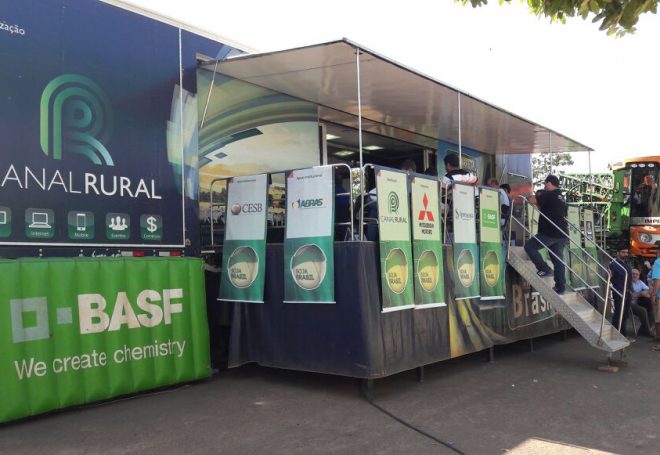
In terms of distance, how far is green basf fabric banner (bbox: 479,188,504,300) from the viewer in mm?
8023

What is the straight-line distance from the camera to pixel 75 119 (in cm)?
625

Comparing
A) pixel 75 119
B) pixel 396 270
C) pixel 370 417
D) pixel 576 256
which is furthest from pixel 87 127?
pixel 576 256

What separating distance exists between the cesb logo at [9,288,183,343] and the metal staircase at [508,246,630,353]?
4.84 m

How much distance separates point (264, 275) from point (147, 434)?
2331 millimetres

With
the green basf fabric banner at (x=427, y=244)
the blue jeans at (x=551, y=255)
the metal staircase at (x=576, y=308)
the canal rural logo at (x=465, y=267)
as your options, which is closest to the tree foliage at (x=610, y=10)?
the green basf fabric banner at (x=427, y=244)

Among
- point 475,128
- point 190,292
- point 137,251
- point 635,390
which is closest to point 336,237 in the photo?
point 190,292

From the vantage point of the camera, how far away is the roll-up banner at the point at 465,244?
757 cm

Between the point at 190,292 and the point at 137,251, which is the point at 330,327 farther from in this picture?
the point at 137,251

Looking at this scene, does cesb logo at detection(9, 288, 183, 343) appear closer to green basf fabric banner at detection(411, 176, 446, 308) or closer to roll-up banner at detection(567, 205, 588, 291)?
green basf fabric banner at detection(411, 176, 446, 308)

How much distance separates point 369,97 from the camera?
9227 millimetres

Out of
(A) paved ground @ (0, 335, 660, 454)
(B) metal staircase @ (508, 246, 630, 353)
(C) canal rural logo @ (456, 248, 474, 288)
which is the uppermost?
(C) canal rural logo @ (456, 248, 474, 288)

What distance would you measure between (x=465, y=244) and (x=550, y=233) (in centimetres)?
167

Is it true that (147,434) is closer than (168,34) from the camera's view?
Yes

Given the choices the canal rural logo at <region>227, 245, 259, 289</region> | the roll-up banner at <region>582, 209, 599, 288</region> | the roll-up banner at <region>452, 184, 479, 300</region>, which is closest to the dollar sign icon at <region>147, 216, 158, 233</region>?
the canal rural logo at <region>227, 245, 259, 289</region>
